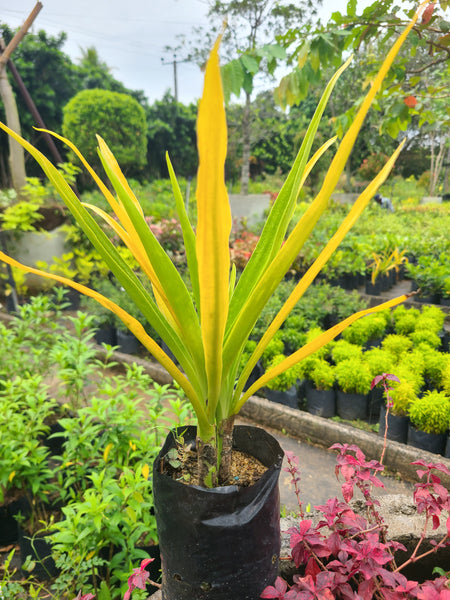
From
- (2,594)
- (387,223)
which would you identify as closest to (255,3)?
(387,223)

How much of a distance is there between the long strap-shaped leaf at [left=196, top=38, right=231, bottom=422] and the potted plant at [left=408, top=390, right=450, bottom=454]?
1729 millimetres

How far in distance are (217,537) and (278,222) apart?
23.6 inches

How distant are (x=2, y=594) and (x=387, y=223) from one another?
831cm

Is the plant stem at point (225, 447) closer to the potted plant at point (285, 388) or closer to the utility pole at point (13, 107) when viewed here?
the potted plant at point (285, 388)

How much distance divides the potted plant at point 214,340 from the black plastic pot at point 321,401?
1707mm

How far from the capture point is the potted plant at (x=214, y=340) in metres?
0.58

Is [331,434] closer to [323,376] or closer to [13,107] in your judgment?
[323,376]

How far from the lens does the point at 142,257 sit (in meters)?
0.65

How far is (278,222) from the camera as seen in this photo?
2.52 feet

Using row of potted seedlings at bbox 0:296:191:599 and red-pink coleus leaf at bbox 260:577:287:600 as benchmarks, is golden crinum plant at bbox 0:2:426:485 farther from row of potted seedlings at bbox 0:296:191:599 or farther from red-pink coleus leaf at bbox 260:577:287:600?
row of potted seedlings at bbox 0:296:191:599

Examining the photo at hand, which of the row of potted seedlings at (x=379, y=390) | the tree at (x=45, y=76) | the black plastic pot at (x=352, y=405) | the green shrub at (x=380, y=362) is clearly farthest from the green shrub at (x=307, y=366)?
the tree at (x=45, y=76)

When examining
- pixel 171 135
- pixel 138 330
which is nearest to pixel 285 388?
pixel 138 330

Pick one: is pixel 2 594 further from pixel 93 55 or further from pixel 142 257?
pixel 93 55

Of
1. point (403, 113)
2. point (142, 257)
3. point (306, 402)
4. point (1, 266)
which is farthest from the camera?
point (1, 266)
